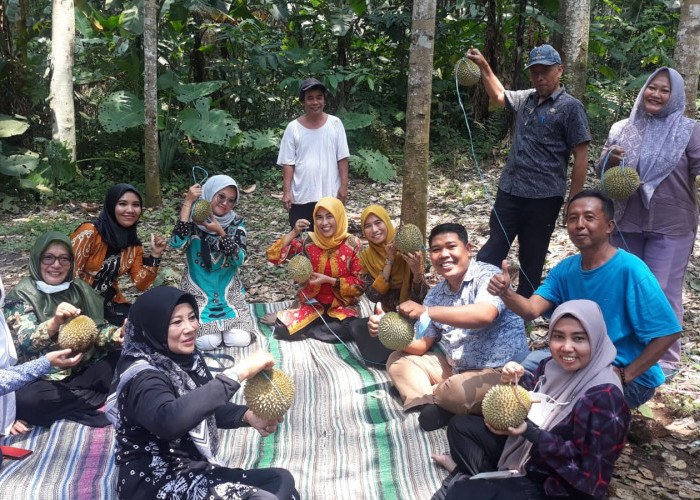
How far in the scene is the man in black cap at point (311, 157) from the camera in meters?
5.44

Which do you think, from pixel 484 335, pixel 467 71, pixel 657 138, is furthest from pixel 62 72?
pixel 657 138

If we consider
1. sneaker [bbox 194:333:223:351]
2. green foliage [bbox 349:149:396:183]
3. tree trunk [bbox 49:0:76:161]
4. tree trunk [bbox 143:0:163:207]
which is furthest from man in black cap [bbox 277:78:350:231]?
tree trunk [bbox 49:0:76:161]

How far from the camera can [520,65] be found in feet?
29.4

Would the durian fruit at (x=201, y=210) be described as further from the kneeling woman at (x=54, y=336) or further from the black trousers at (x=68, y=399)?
the black trousers at (x=68, y=399)

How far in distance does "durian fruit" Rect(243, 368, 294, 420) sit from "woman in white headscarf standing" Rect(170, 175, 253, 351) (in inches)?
92.8

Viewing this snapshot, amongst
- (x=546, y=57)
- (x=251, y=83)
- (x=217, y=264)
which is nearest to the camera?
(x=546, y=57)

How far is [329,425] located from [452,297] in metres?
1.13

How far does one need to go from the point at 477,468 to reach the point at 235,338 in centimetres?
254

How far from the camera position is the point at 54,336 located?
3.62 metres

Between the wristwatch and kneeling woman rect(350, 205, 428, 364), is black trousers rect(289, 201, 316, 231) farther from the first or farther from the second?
the wristwatch

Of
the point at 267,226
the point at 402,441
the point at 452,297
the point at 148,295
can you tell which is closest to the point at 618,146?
the point at 452,297

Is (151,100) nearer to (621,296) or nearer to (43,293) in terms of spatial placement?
(43,293)

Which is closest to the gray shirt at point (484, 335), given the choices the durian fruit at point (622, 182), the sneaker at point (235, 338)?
the durian fruit at point (622, 182)

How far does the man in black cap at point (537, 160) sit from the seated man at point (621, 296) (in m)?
1.11
